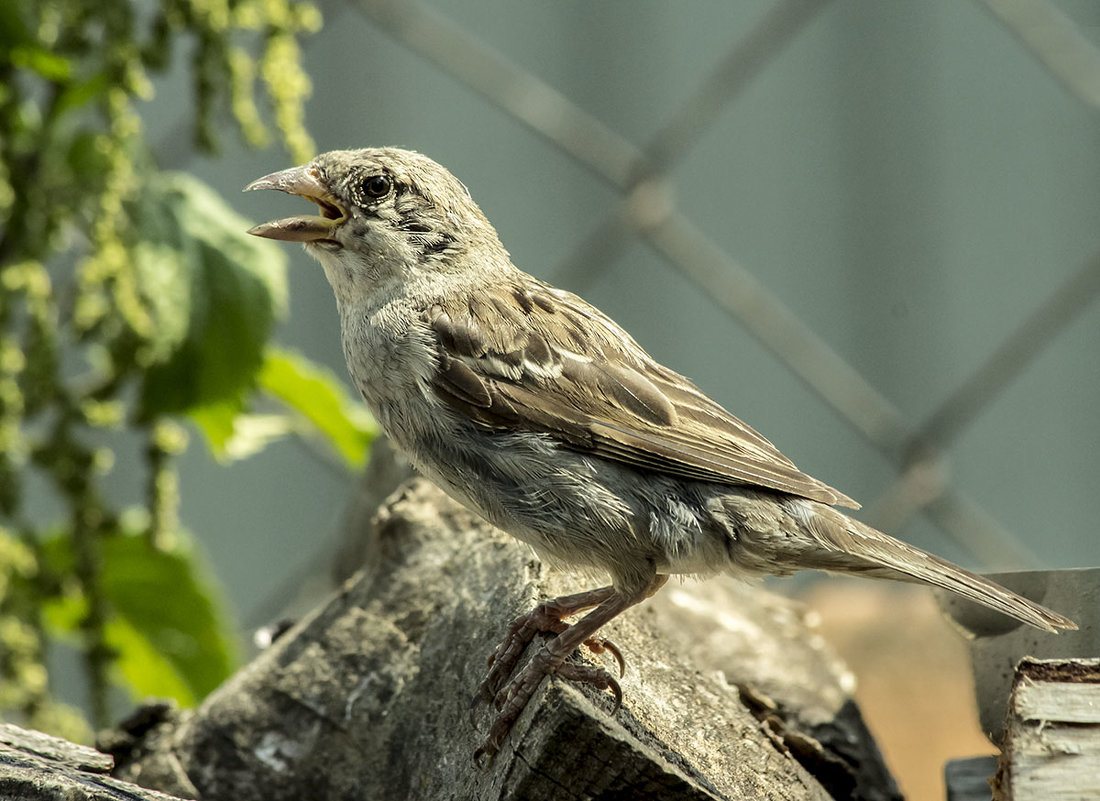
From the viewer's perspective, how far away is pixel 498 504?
2906 millimetres

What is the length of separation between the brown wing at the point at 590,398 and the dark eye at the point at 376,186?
40 centimetres

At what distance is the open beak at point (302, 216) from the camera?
10.7 ft

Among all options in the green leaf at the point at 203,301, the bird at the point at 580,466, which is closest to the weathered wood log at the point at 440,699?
the bird at the point at 580,466

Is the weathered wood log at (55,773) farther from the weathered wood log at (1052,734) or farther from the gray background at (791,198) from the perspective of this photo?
the gray background at (791,198)

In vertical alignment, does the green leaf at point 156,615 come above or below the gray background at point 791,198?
below

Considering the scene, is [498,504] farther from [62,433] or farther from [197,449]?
[197,449]

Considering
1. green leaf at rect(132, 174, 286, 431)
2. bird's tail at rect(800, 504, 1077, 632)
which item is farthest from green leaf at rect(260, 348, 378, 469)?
bird's tail at rect(800, 504, 1077, 632)

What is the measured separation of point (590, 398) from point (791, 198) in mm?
4217

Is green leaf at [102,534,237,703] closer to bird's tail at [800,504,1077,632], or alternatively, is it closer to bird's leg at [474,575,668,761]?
bird's leg at [474,575,668,761]

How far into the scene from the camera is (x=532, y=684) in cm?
266

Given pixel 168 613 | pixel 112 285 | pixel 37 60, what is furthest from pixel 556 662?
pixel 37 60

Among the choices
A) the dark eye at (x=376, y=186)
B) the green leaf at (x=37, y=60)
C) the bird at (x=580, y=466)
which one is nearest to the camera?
the bird at (x=580, y=466)

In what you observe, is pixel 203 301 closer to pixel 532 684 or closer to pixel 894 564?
pixel 532 684

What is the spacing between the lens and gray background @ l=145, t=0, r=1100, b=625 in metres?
6.69
